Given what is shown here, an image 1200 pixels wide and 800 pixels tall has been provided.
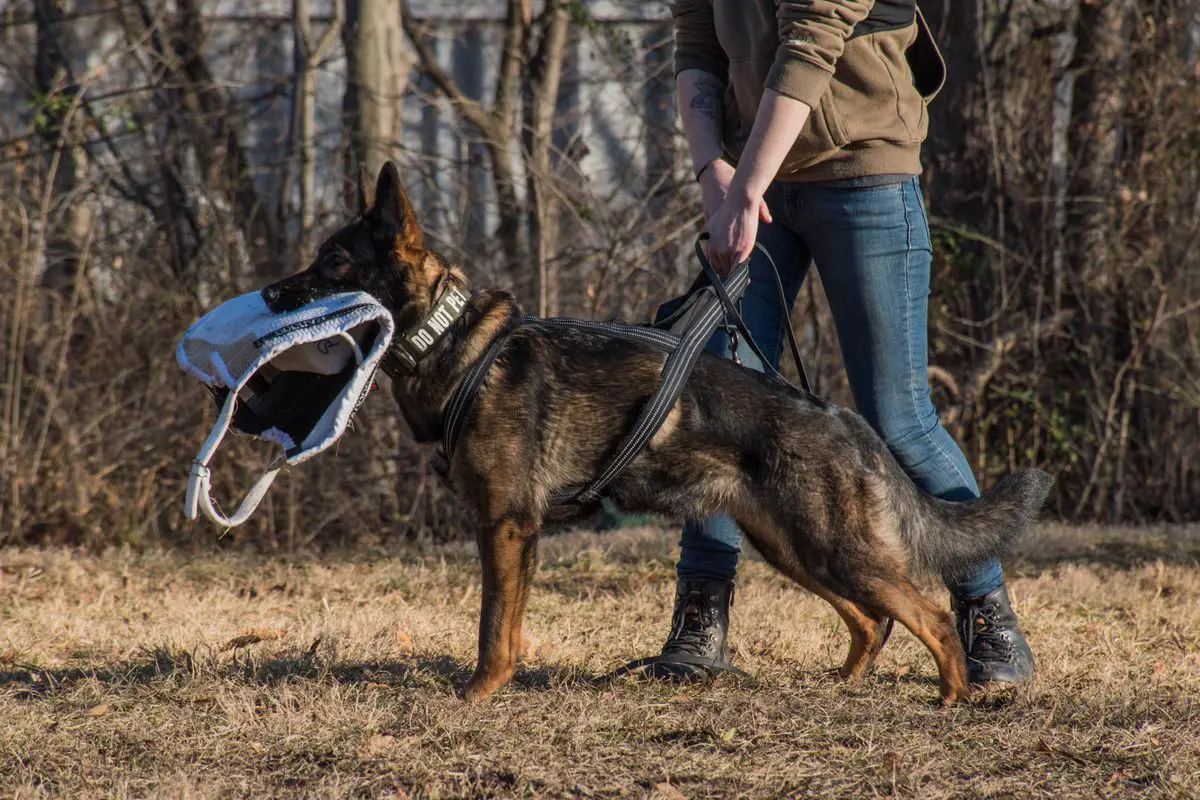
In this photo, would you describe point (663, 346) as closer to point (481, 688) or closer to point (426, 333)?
point (426, 333)

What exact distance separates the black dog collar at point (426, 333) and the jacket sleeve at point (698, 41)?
1131mm

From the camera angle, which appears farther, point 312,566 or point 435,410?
point 312,566

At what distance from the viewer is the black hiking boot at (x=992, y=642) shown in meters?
3.91

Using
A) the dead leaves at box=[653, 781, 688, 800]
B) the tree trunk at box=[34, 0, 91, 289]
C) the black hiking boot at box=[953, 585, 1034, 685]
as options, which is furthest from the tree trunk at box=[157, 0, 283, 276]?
the dead leaves at box=[653, 781, 688, 800]

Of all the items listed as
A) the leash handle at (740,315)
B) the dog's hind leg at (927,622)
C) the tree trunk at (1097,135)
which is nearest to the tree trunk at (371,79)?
the tree trunk at (1097,135)

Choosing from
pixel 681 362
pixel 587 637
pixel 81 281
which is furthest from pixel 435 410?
pixel 81 281

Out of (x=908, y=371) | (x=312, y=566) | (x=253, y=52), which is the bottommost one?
(x=312, y=566)

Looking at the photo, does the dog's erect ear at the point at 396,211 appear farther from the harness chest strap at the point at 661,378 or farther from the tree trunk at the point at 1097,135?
the tree trunk at the point at 1097,135

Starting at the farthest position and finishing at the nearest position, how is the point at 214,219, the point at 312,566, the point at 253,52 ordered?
the point at 253,52 → the point at 214,219 → the point at 312,566

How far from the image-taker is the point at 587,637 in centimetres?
468

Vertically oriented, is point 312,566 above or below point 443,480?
below

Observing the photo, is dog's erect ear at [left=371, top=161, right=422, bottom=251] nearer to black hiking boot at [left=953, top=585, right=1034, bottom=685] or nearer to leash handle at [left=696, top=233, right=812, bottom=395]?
leash handle at [left=696, top=233, right=812, bottom=395]

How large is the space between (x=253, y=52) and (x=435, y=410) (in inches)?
399

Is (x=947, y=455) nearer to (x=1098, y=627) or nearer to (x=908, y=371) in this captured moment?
(x=908, y=371)
